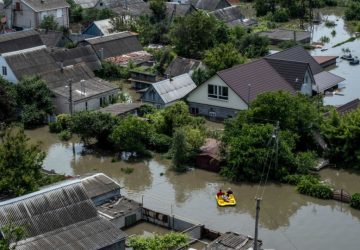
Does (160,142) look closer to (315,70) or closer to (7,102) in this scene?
(7,102)

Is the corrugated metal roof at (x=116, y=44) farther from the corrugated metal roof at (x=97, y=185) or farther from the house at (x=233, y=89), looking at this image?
the corrugated metal roof at (x=97, y=185)

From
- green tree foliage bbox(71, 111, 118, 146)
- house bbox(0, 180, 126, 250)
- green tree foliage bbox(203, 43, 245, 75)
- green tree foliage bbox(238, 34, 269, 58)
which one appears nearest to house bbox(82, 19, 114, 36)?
green tree foliage bbox(238, 34, 269, 58)

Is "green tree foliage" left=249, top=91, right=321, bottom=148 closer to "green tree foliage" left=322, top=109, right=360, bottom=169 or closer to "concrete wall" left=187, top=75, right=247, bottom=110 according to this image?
"green tree foliage" left=322, top=109, right=360, bottom=169

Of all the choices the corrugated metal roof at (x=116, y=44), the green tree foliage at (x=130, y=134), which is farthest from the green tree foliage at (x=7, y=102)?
the corrugated metal roof at (x=116, y=44)

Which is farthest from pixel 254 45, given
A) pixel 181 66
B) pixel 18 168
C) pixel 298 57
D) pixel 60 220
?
pixel 60 220

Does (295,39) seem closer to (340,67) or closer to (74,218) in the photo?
(340,67)

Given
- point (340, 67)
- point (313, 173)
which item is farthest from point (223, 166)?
point (340, 67)
